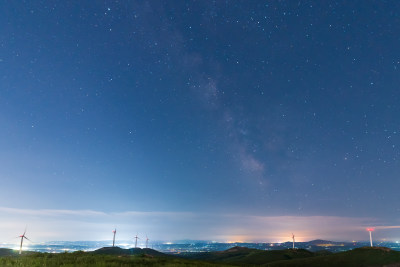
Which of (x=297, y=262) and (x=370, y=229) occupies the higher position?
(x=370, y=229)

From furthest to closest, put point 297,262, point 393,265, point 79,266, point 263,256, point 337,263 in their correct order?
point 263,256, point 297,262, point 337,263, point 393,265, point 79,266

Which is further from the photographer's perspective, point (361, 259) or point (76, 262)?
point (361, 259)

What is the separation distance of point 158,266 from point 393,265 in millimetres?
63851

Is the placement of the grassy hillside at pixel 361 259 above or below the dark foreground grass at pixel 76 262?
below

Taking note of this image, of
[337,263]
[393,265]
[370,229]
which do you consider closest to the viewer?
[393,265]

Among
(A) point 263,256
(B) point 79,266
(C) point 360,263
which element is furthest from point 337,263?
(B) point 79,266

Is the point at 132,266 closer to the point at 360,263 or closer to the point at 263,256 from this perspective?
the point at 360,263

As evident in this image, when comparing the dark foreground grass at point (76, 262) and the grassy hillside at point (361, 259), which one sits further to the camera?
the grassy hillside at point (361, 259)

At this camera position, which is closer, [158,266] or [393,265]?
[158,266]

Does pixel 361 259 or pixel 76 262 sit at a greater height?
pixel 76 262

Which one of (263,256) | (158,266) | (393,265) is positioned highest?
(158,266)

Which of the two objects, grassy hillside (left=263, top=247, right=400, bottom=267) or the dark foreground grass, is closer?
the dark foreground grass

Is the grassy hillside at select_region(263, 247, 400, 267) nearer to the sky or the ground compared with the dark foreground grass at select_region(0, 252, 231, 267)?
nearer to the ground

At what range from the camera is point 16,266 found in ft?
85.7
